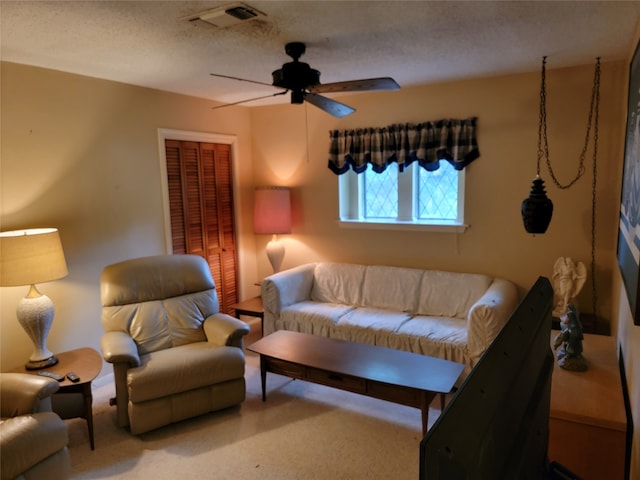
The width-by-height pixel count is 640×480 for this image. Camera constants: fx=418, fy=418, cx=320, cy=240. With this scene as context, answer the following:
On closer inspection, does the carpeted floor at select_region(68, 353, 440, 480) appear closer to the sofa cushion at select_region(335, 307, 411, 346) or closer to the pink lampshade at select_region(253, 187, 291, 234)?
the sofa cushion at select_region(335, 307, 411, 346)

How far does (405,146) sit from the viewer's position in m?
3.90

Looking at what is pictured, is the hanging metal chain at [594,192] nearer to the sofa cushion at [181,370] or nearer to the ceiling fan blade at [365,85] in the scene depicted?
the ceiling fan blade at [365,85]

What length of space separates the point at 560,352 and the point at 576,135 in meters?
1.98

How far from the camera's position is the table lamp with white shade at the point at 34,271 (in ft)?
8.20

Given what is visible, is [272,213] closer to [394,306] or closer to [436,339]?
[394,306]

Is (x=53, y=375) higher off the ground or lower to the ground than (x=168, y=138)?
lower

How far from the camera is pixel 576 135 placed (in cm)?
323

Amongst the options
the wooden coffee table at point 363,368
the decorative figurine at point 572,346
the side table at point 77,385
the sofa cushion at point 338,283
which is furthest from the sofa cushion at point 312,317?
the decorative figurine at point 572,346

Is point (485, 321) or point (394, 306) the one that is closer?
point (485, 321)

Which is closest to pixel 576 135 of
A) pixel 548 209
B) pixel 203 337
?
pixel 548 209

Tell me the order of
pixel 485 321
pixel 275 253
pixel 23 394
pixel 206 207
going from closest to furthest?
pixel 23 394
pixel 485 321
pixel 206 207
pixel 275 253

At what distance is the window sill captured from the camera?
3.79 meters

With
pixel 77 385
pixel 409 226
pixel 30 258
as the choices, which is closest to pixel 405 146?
pixel 409 226

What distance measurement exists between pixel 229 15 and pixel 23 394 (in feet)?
7.21
